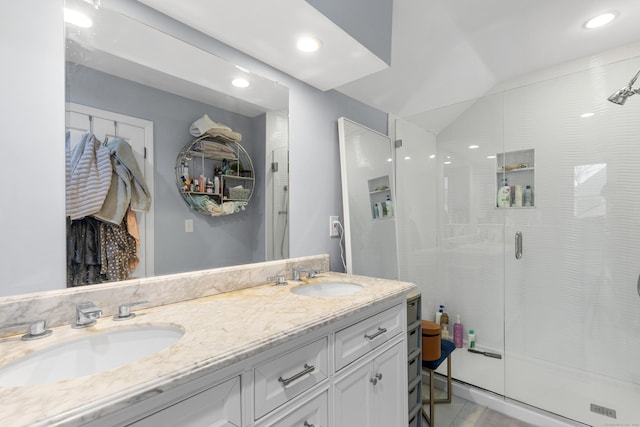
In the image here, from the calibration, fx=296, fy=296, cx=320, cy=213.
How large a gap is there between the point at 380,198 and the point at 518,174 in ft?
4.23

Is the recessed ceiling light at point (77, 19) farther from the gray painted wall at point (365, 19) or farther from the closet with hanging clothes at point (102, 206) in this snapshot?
the gray painted wall at point (365, 19)

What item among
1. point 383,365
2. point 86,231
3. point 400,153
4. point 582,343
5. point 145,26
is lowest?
point 582,343

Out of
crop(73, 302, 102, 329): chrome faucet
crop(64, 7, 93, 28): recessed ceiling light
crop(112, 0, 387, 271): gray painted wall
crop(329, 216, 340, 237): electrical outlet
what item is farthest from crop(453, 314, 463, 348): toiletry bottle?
crop(64, 7, 93, 28): recessed ceiling light

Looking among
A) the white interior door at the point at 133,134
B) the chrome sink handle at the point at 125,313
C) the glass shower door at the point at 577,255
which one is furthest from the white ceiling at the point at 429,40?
the chrome sink handle at the point at 125,313

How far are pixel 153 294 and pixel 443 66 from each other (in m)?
2.41

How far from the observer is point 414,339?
177cm

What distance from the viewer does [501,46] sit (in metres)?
2.14

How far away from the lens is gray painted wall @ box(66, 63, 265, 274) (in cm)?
106

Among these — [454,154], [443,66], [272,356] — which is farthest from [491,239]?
[272,356]

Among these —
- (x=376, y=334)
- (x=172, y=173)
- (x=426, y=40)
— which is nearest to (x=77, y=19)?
(x=172, y=173)

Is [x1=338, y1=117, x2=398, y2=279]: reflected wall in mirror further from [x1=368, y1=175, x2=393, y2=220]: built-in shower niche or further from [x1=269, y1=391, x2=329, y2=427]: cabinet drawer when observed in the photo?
[x1=269, y1=391, x2=329, y2=427]: cabinet drawer

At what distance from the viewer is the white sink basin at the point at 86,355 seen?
0.73 meters

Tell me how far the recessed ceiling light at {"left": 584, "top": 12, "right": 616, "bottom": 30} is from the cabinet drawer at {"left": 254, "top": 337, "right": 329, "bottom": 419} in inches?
97.8

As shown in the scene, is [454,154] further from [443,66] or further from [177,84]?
[177,84]
